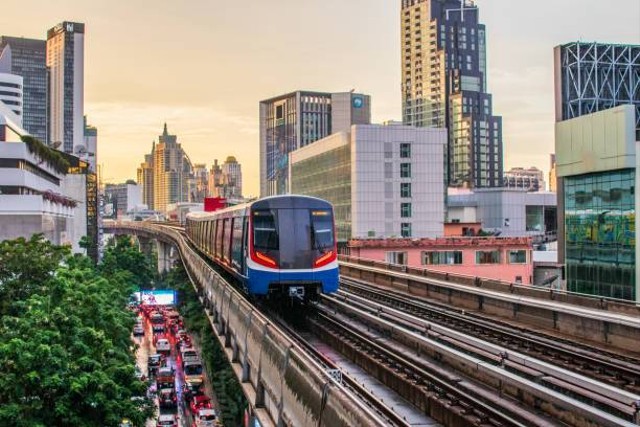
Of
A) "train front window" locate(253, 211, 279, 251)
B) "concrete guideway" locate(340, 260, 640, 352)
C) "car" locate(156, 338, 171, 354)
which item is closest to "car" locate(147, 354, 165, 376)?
"car" locate(156, 338, 171, 354)

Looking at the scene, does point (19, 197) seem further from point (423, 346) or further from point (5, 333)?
point (423, 346)

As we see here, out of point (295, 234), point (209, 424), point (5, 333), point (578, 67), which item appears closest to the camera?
point (5, 333)

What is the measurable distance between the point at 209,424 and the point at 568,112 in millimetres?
26763

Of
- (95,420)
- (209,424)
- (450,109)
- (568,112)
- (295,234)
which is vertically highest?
(450,109)

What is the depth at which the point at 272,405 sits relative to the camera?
14.7 m

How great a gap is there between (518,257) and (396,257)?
8356 millimetres

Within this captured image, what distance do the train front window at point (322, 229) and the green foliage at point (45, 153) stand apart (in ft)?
116

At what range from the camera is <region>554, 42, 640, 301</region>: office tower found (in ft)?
118

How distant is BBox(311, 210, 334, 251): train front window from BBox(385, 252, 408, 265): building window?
30.6 meters

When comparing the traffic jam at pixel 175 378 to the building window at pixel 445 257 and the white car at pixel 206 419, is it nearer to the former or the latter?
the white car at pixel 206 419

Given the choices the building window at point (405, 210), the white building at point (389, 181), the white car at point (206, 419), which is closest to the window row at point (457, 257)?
the white car at point (206, 419)

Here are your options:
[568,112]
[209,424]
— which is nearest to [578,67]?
[568,112]

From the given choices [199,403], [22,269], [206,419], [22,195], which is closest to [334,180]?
[22,195]

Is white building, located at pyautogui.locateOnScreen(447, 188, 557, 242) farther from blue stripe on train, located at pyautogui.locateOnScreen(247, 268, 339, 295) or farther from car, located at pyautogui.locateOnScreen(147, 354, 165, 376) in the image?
→ blue stripe on train, located at pyautogui.locateOnScreen(247, 268, 339, 295)
